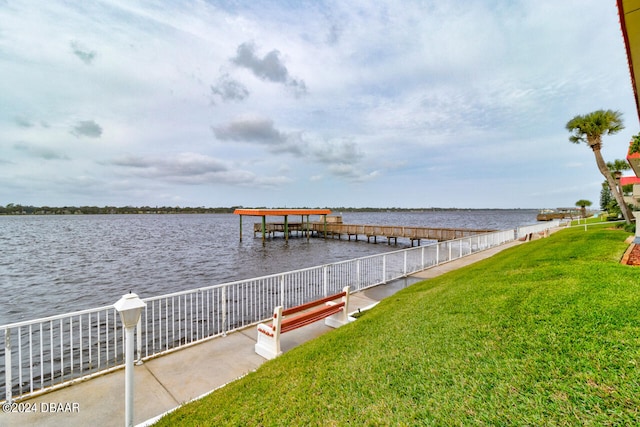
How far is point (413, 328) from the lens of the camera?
4.71 m

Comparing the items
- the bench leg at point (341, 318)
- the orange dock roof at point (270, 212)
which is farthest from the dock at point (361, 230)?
the bench leg at point (341, 318)

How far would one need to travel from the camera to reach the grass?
2506 millimetres

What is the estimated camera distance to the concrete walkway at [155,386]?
3582 millimetres

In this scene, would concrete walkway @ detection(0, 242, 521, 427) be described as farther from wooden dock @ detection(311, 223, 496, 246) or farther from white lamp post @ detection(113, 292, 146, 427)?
wooden dock @ detection(311, 223, 496, 246)

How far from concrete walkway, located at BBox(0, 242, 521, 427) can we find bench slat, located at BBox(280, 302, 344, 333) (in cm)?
49

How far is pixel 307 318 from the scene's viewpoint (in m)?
5.55

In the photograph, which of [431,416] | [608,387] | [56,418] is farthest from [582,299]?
[56,418]

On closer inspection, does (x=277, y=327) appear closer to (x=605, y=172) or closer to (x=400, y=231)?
(x=605, y=172)

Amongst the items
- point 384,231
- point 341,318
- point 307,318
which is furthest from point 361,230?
point 307,318

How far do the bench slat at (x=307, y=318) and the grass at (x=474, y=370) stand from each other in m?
0.52

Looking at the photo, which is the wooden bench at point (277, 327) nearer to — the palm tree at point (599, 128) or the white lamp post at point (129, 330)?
the white lamp post at point (129, 330)

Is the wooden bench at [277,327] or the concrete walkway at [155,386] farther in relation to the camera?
the wooden bench at [277,327]

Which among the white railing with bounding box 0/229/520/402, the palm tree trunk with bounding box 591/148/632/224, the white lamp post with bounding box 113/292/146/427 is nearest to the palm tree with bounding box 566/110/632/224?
the palm tree trunk with bounding box 591/148/632/224

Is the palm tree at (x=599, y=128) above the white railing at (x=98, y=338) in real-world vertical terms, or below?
above
